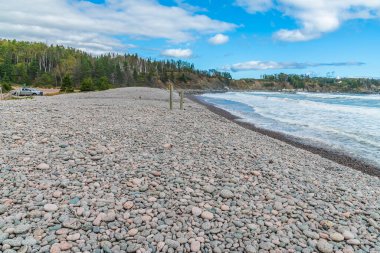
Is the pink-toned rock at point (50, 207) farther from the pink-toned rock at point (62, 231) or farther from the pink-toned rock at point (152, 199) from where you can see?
the pink-toned rock at point (152, 199)

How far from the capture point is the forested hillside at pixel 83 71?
86.2m

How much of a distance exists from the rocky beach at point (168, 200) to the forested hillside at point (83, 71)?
48.2m

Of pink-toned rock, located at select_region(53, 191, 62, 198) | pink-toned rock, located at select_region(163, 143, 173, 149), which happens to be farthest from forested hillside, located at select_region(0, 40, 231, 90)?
pink-toned rock, located at select_region(53, 191, 62, 198)

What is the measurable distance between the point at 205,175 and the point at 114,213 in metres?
2.70

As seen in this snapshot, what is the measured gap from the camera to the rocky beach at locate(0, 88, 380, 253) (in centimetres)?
471

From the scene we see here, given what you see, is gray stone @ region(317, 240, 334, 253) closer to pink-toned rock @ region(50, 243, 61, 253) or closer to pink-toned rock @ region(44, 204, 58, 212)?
pink-toned rock @ region(50, 243, 61, 253)

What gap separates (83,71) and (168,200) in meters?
90.8

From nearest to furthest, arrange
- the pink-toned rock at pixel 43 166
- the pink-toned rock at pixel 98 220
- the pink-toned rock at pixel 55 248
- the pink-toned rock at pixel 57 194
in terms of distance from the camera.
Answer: the pink-toned rock at pixel 55 248
the pink-toned rock at pixel 98 220
the pink-toned rock at pixel 57 194
the pink-toned rock at pixel 43 166

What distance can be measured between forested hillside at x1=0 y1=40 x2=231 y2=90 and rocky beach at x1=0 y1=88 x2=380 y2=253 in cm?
4824

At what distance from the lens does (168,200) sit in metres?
5.91

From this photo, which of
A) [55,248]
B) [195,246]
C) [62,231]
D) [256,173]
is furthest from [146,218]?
[256,173]

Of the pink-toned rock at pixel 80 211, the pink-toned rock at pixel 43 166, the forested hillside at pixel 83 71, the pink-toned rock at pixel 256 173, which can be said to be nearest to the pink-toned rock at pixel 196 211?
the pink-toned rock at pixel 80 211

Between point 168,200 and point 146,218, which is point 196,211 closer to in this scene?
point 168,200

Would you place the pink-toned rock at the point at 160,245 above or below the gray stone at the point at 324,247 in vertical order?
above
